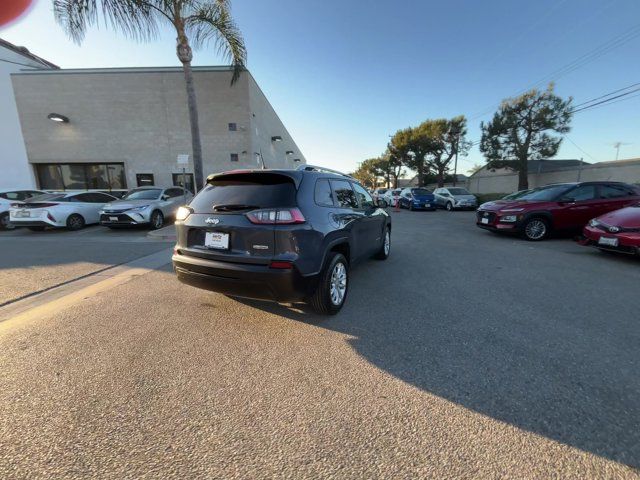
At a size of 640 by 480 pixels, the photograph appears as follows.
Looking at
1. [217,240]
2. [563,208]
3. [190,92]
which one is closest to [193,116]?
[190,92]

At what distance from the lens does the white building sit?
17.4 m

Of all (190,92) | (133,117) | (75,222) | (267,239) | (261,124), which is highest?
(261,124)

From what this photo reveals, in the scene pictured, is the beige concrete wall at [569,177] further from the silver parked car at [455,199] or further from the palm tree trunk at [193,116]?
the palm tree trunk at [193,116]

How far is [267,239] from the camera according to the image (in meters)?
2.86

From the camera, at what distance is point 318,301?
3.23 meters

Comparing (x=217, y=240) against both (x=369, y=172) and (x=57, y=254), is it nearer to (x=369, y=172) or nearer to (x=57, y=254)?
(x=57, y=254)

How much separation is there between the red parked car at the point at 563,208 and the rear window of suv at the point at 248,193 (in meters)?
7.50

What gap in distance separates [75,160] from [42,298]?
18.8m

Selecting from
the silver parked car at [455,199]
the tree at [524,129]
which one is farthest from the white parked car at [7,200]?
the tree at [524,129]

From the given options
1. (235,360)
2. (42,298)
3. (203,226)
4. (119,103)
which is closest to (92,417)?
(235,360)

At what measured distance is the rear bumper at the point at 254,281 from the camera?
2.82 meters

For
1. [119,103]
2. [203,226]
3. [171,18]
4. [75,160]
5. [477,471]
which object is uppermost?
[171,18]

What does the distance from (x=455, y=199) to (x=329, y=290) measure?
686 inches

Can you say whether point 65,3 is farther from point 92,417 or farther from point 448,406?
point 448,406
